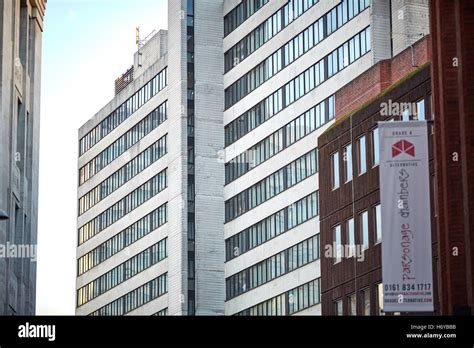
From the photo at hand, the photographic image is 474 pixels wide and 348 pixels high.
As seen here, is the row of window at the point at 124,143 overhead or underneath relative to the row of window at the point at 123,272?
overhead

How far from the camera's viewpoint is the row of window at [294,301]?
90.0 meters

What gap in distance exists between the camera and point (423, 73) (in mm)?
54688

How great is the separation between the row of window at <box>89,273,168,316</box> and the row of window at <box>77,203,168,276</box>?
471cm

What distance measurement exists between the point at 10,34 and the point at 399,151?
3064 cm

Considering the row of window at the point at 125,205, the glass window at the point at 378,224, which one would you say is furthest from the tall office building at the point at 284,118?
the glass window at the point at 378,224

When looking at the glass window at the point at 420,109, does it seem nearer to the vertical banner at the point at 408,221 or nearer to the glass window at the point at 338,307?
the vertical banner at the point at 408,221

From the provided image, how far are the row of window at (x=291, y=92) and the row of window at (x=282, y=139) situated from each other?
1.41m

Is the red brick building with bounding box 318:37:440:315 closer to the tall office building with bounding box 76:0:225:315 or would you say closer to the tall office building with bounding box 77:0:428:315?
the tall office building with bounding box 77:0:428:315

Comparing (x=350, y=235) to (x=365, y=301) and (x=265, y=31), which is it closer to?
(x=365, y=301)

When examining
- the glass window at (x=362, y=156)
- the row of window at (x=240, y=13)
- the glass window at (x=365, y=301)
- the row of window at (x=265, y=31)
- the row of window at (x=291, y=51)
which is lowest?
the glass window at (x=365, y=301)

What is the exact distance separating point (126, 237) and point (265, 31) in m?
32.6

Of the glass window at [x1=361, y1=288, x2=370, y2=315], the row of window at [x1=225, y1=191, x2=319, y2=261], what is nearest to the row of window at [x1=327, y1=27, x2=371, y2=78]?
the row of window at [x1=225, y1=191, x2=319, y2=261]
